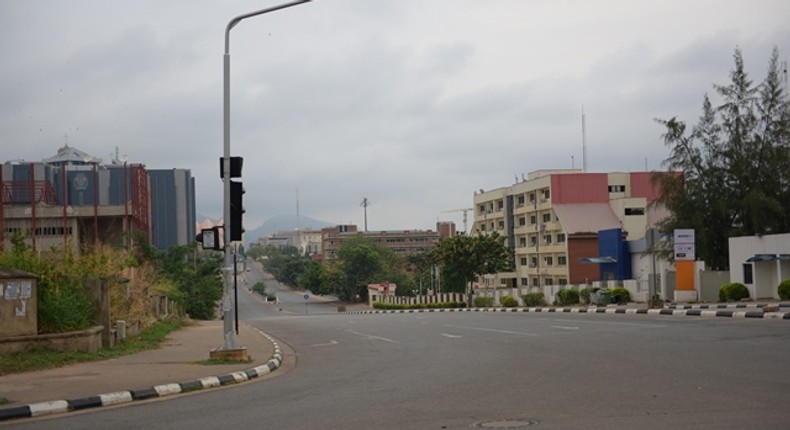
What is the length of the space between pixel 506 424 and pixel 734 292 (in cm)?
3621

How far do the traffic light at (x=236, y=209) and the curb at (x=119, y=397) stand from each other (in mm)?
3577

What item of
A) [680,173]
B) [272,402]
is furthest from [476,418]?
[680,173]

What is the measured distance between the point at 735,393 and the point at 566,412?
2497 mm

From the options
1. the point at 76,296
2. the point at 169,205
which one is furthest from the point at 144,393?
the point at 169,205

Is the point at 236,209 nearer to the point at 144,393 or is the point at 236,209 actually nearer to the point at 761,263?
the point at 144,393

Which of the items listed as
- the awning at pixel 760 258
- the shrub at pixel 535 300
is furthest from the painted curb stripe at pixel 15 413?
the shrub at pixel 535 300

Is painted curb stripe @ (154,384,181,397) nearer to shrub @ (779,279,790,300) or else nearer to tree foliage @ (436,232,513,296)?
shrub @ (779,279,790,300)

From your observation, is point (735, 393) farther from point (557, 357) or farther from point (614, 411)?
point (557, 357)

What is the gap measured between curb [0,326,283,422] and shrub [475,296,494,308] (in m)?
61.0

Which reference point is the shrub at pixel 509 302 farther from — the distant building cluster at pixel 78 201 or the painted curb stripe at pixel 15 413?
the painted curb stripe at pixel 15 413

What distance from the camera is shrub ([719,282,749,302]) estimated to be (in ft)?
140

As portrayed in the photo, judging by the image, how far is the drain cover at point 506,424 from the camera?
31.5 ft

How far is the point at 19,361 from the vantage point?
1692cm

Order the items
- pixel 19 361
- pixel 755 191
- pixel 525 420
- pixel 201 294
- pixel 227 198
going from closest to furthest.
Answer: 1. pixel 525 420
2. pixel 19 361
3. pixel 227 198
4. pixel 755 191
5. pixel 201 294
